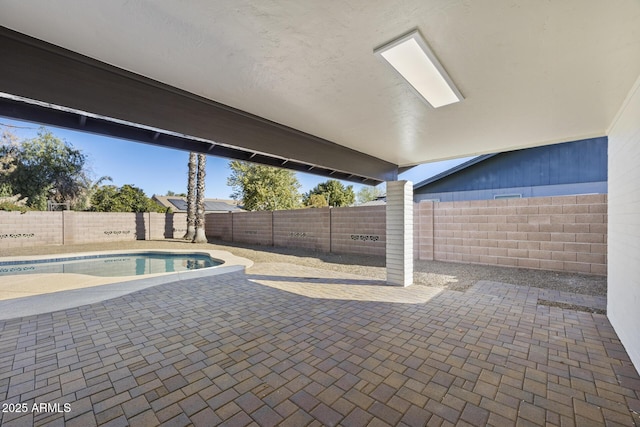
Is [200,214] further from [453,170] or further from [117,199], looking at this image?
[453,170]

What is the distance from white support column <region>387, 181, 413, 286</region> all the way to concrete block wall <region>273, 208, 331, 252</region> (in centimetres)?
456

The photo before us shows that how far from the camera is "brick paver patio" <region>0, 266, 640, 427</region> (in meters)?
1.85

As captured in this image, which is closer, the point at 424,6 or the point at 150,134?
the point at 424,6

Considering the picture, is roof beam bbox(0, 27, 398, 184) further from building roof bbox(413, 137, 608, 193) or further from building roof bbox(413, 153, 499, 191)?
building roof bbox(413, 137, 608, 193)

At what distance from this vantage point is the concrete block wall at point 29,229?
36.3 feet

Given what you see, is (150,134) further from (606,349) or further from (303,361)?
(606,349)

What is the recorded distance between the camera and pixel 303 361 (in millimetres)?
2496

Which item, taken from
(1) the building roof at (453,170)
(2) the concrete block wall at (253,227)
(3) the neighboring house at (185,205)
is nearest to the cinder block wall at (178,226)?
(2) the concrete block wall at (253,227)

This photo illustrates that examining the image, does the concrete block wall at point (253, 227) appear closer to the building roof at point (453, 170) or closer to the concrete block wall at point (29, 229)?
the building roof at point (453, 170)

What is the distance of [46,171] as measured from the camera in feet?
57.6

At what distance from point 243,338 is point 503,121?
13.1 ft

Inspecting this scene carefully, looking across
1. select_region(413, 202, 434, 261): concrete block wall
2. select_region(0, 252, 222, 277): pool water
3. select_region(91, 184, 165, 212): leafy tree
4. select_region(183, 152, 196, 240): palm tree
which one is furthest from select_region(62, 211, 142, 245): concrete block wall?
select_region(413, 202, 434, 261): concrete block wall

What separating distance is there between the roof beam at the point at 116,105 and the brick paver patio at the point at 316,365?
84.6 inches

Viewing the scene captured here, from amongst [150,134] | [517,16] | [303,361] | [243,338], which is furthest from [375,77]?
[243,338]
